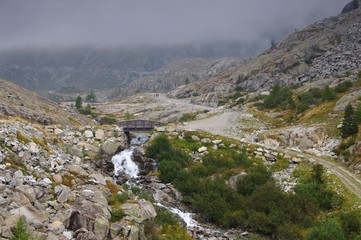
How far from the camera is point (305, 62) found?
436 ft

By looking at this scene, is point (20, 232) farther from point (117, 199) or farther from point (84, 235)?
point (117, 199)

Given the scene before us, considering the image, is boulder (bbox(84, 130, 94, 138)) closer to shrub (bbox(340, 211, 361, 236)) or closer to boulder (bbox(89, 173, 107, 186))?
boulder (bbox(89, 173, 107, 186))

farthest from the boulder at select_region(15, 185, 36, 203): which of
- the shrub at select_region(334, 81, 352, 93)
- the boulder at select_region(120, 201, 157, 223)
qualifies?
the shrub at select_region(334, 81, 352, 93)

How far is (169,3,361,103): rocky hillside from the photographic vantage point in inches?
4697

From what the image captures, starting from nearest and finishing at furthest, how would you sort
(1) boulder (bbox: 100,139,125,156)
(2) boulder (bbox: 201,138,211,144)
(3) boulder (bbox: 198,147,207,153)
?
1. (1) boulder (bbox: 100,139,125,156)
2. (3) boulder (bbox: 198,147,207,153)
3. (2) boulder (bbox: 201,138,211,144)

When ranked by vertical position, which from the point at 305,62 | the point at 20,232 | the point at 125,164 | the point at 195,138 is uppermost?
the point at 305,62

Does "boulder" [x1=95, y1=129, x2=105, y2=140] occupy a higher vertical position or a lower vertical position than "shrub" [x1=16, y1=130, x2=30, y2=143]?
lower

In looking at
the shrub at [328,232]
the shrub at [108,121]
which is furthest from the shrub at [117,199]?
the shrub at [108,121]

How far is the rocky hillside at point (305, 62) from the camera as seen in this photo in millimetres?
119312

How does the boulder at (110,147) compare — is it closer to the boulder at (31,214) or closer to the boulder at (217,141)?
the boulder at (217,141)

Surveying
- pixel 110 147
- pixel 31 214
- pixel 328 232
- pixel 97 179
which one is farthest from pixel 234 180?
pixel 31 214

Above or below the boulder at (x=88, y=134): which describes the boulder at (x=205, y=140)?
below

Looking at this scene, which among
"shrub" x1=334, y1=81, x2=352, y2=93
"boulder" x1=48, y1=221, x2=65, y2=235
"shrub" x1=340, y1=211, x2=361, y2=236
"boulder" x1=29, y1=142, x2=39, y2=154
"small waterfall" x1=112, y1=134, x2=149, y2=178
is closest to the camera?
"boulder" x1=48, y1=221, x2=65, y2=235

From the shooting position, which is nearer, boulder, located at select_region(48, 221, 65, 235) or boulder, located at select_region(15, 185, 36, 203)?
boulder, located at select_region(48, 221, 65, 235)
